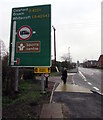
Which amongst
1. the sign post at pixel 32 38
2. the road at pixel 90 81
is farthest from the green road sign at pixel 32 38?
the road at pixel 90 81

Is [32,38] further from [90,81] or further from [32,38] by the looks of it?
[90,81]

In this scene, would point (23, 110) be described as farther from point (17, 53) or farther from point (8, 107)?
point (17, 53)

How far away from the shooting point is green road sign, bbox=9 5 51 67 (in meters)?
8.30

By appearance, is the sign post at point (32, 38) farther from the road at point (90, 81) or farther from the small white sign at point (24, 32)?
the road at point (90, 81)

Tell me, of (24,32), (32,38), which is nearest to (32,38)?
(32,38)

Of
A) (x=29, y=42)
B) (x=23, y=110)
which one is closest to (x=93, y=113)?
(x=23, y=110)

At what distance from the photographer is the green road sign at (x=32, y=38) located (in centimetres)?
830

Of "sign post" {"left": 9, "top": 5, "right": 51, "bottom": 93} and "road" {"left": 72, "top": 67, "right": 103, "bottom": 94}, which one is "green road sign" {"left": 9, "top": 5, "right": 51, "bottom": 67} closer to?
"sign post" {"left": 9, "top": 5, "right": 51, "bottom": 93}

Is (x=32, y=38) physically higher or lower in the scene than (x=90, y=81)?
higher

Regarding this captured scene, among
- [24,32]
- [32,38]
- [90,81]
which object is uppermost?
[24,32]

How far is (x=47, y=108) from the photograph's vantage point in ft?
19.3

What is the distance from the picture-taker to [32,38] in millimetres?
8406

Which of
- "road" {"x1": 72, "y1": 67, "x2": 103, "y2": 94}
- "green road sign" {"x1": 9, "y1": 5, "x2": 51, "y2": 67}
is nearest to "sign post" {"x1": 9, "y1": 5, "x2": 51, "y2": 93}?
"green road sign" {"x1": 9, "y1": 5, "x2": 51, "y2": 67}

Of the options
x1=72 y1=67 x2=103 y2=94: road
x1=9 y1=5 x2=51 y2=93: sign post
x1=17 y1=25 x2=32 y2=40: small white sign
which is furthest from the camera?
x1=72 y1=67 x2=103 y2=94: road
